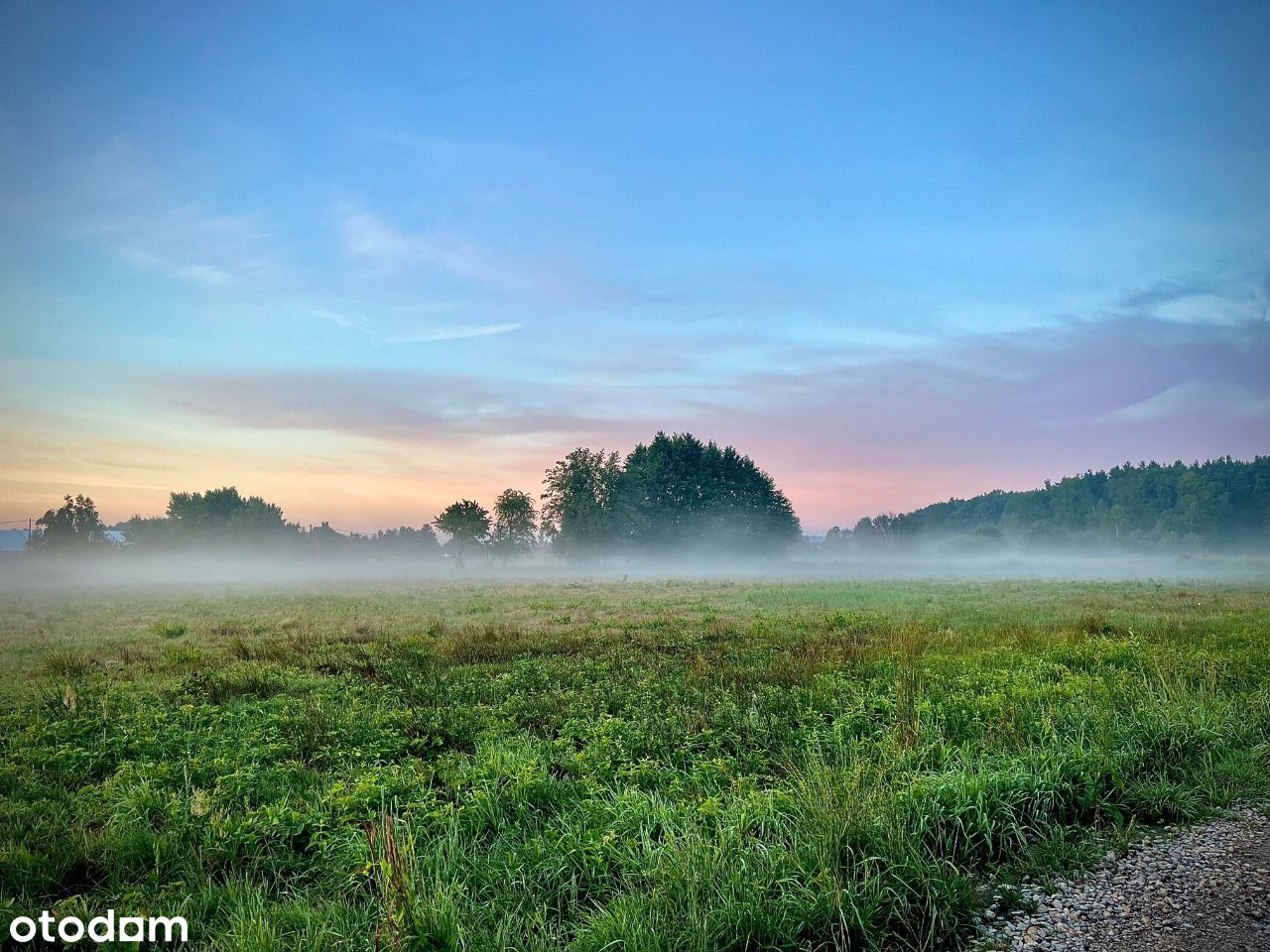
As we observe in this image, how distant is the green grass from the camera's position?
13.8 ft

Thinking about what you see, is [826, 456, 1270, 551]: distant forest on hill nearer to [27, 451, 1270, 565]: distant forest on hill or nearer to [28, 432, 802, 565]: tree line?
[27, 451, 1270, 565]: distant forest on hill

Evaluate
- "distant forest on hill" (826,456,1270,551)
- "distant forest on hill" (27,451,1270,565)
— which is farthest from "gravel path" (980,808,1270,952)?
"distant forest on hill" (826,456,1270,551)

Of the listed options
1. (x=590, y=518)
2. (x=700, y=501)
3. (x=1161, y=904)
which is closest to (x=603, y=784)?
(x=1161, y=904)

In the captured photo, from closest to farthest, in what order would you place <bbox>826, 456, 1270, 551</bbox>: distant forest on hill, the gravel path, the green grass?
1. the gravel path
2. the green grass
3. <bbox>826, 456, 1270, 551</bbox>: distant forest on hill

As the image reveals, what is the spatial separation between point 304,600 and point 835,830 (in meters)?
31.3

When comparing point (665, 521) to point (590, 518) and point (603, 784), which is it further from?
point (603, 784)

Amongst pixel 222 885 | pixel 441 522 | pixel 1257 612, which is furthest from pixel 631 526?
pixel 222 885

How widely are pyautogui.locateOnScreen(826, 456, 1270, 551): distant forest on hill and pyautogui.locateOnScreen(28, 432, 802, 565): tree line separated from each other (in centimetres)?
5810

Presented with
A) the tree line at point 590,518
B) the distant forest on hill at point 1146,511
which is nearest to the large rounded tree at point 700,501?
the tree line at point 590,518

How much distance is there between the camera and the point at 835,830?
4699 millimetres

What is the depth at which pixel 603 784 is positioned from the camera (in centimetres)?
661

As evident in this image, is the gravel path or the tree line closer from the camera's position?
the gravel path

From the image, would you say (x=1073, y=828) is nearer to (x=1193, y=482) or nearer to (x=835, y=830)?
(x=835, y=830)

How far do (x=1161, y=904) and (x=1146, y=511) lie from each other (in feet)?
534
